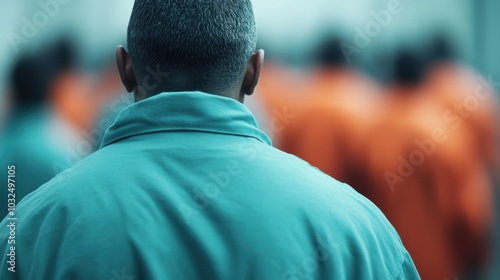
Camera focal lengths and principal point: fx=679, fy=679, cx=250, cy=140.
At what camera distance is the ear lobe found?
0.74 meters

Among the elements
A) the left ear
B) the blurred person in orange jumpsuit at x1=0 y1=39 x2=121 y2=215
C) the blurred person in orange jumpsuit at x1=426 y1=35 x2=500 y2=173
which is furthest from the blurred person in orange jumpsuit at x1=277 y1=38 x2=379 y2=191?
the left ear

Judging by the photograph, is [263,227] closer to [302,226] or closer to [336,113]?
[302,226]

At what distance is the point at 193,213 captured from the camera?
597 millimetres

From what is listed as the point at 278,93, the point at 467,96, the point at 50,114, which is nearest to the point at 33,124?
the point at 50,114

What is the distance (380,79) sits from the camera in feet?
5.98

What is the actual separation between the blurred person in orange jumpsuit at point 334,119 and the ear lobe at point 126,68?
1.03 meters

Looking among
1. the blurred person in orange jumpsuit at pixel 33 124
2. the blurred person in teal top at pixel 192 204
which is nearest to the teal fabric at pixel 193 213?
the blurred person in teal top at pixel 192 204

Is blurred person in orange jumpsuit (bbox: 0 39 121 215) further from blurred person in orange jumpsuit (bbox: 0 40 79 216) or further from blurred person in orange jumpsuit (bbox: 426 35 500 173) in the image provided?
blurred person in orange jumpsuit (bbox: 426 35 500 173)

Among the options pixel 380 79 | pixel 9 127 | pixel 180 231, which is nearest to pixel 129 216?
pixel 180 231

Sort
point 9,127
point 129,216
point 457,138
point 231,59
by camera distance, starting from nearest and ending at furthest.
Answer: point 129,216
point 231,59
point 9,127
point 457,138

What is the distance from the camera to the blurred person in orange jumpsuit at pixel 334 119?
1.77 m

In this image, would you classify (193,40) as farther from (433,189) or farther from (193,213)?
(433,189)

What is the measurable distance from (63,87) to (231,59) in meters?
1.13

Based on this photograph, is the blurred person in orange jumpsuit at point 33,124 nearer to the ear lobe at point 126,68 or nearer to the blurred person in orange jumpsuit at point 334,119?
the blurred person in orange jumpsuit at point 334,119
